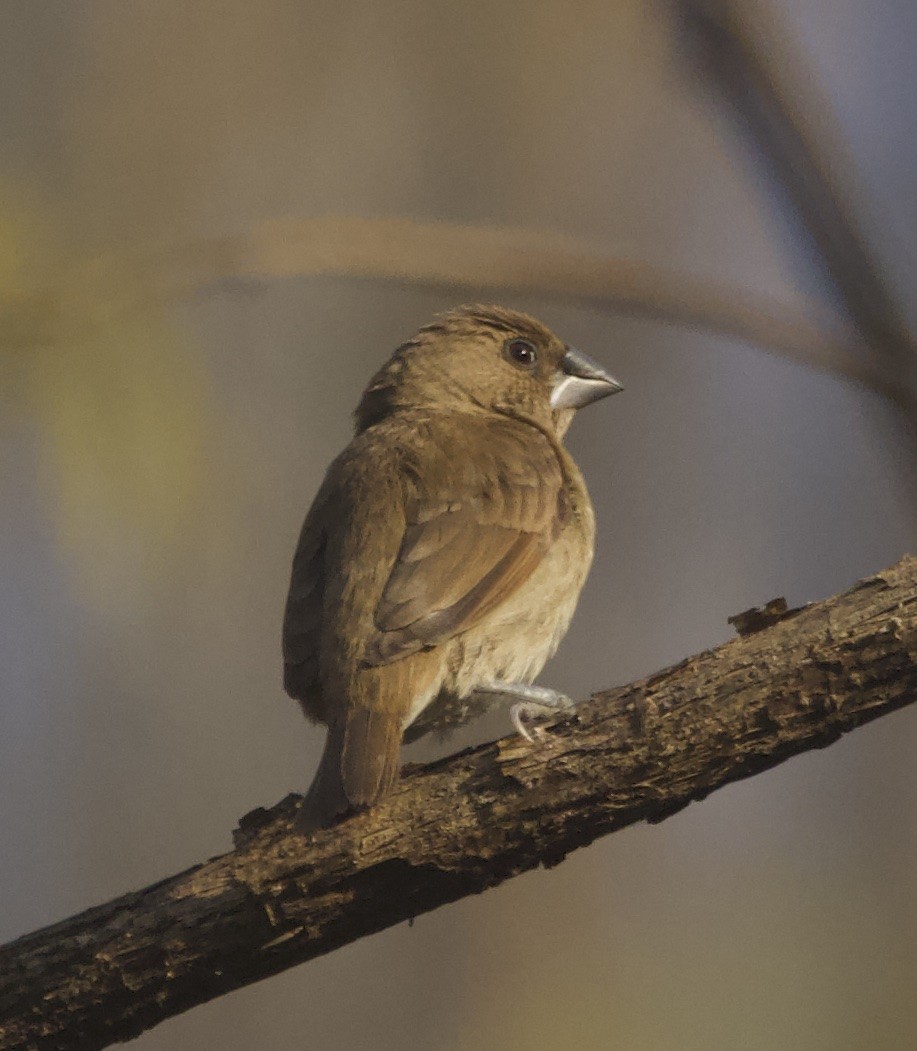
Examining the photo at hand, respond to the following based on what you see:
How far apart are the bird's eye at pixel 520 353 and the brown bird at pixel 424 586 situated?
1.50 ft

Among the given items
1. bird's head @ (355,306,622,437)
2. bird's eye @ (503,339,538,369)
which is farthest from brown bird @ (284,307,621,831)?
bird's eye @ (503,339,538,369)

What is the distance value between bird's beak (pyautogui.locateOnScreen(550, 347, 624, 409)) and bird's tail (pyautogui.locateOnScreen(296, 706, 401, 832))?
2.11 meters

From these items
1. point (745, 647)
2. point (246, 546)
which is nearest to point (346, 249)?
point (745, 647)

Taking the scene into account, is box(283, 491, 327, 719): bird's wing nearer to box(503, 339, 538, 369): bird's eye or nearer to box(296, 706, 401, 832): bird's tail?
box(296, 706, 401, 832): bird's tail

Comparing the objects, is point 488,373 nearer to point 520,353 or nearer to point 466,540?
point 520,353

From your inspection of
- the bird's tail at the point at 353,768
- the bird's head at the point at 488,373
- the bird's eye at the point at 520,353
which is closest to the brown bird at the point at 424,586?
the bird's tail at the point at 353,768

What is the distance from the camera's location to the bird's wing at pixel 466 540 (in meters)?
4.11

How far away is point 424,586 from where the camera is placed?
4.19 metres

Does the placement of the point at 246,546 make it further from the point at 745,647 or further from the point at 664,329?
the point at 745,647

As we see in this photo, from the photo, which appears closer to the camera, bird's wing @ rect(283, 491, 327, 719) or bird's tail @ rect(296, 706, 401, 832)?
bird's tail @ rect(296, 706, 401, 832)

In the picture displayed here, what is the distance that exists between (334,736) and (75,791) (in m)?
4.33

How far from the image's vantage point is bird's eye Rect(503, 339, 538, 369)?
5.74 metres

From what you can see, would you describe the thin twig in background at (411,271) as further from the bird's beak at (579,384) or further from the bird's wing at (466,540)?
the bird's beak at (579,384)

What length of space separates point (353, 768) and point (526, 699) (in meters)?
0.73
